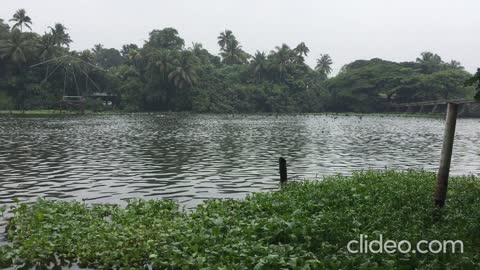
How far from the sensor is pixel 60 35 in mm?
108812

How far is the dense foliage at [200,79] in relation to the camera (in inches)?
4080

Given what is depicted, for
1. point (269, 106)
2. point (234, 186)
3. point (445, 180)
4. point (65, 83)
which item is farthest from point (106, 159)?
point (269, 106)

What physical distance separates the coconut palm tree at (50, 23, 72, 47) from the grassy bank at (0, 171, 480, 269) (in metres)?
104

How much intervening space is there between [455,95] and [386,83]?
18.7 metres

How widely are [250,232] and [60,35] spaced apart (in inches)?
4379

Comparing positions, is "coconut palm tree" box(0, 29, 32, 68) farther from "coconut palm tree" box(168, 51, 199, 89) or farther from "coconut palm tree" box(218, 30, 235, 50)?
"coconut palm tree" box(218, 30, 235, 50)

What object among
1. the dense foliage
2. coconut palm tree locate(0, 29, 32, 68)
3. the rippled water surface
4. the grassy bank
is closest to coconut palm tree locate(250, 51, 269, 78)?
the dense foliage

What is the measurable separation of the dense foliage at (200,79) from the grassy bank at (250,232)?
96.2m

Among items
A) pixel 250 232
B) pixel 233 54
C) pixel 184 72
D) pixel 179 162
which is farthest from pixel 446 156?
pixel 233 54

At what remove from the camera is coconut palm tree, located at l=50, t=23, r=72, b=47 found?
4208 inches

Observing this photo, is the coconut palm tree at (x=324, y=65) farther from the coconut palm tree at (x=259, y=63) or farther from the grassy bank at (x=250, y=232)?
the grassy bank at (x=250, y=232)

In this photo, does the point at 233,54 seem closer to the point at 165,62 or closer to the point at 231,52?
the point at 231,52

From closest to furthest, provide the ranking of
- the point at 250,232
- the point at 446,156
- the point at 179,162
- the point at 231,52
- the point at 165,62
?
the point at 250,232 → the point at 446,156 → the point at 179,162 → the point at 165,62 → the point at 231,52

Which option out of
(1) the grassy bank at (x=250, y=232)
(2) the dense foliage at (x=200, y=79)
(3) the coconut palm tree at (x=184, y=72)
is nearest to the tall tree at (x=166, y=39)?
(2) the dense foliage at (x=200, y=79)
